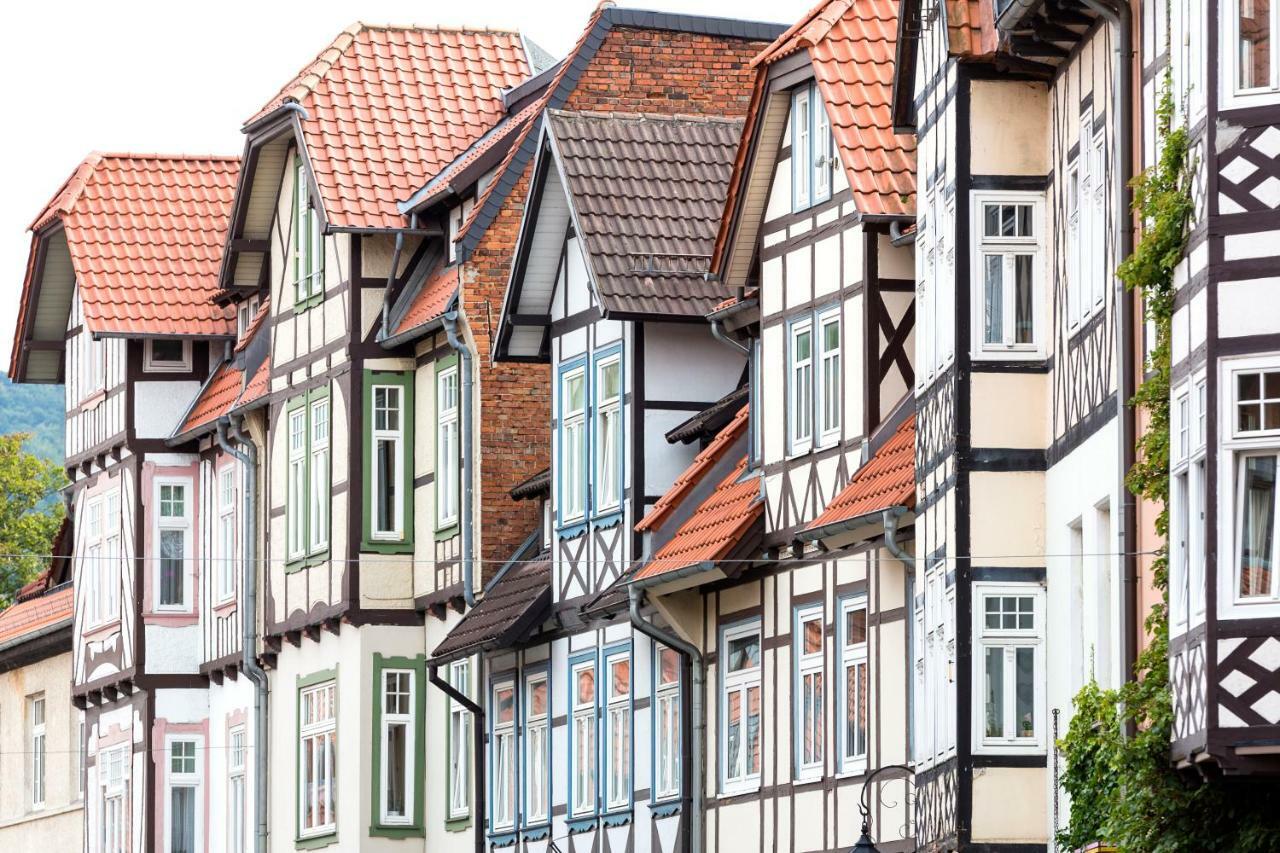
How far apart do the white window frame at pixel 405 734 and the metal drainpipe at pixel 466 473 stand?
2269mm

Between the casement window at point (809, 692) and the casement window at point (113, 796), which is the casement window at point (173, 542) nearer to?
the casement window at point (113, 796)

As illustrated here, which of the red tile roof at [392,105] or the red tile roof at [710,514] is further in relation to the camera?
the red tile roof at [392,105]

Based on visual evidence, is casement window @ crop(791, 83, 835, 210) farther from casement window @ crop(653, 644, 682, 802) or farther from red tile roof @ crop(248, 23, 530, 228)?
red tile roof @ crop(248, 23, 530, 228)

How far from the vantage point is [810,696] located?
33250mm

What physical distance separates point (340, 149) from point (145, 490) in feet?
27.0

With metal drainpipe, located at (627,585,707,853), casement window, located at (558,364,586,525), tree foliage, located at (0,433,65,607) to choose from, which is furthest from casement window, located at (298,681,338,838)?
tree foliage, located at (0,433,65,607)

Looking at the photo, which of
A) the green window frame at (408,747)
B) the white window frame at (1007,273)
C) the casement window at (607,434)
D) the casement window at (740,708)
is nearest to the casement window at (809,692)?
the casement window at (740,708)

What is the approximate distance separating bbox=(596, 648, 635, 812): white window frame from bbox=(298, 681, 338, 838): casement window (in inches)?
267

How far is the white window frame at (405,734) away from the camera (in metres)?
43.2

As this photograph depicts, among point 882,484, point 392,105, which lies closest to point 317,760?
point 392,105

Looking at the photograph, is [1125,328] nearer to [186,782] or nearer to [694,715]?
[694,715]

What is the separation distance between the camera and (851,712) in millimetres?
32312

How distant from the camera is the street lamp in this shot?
28.5 metres

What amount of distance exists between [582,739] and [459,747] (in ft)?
13.0
